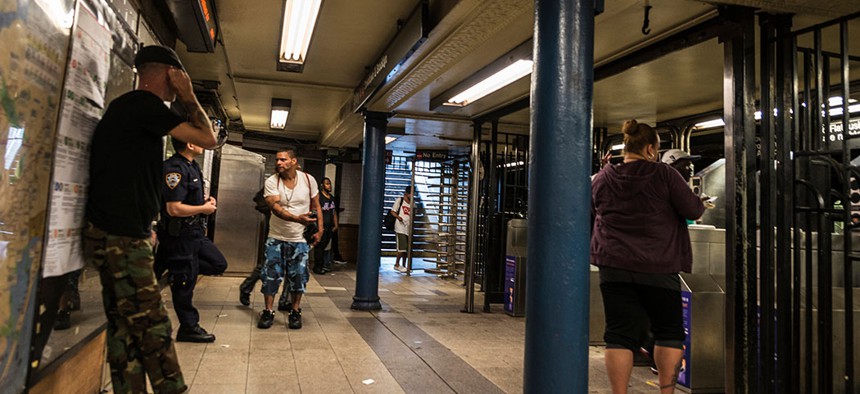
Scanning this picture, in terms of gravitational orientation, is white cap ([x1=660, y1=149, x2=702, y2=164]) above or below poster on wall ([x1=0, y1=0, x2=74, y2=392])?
above

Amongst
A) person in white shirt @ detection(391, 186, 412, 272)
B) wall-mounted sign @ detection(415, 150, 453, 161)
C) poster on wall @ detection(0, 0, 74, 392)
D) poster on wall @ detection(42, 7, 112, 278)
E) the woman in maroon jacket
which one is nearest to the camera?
poster on wall @ detection(0, 0, 74, 392)

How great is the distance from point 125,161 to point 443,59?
2.74 m

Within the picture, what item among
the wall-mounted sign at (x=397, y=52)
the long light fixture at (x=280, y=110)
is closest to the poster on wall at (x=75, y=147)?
the wall-mounted sign at (x=397, y=52)

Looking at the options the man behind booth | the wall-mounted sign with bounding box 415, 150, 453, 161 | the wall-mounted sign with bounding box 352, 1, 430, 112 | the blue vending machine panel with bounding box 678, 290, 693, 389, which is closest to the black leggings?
the blue vending machine panel with bounding box 678, 290, 693, 389

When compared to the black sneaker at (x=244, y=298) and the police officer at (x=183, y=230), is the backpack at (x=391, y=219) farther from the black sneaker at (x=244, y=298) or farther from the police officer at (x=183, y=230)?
the police officer at (x=183, y=230)

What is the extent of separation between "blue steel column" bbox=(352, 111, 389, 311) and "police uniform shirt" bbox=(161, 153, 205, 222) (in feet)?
8.22

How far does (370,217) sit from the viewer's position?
655 cm

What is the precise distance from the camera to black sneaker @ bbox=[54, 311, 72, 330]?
2.15m

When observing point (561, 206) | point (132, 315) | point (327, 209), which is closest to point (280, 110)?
point (327, 209)

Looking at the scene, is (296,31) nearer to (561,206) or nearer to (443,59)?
(443,59)

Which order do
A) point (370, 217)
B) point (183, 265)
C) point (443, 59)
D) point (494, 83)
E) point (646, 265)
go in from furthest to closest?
point (370, 217) < point (494, 83) < point (443, 59) < point (183, 265) < point (646, 265)

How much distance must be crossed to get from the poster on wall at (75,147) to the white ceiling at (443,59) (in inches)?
78.4

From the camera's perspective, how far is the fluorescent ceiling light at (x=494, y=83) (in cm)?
484

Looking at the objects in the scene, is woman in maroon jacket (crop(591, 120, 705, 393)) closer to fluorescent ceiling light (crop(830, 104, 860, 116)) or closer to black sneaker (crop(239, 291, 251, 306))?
fluorescent ceiling light (crop(830, 104, 860, 116))
